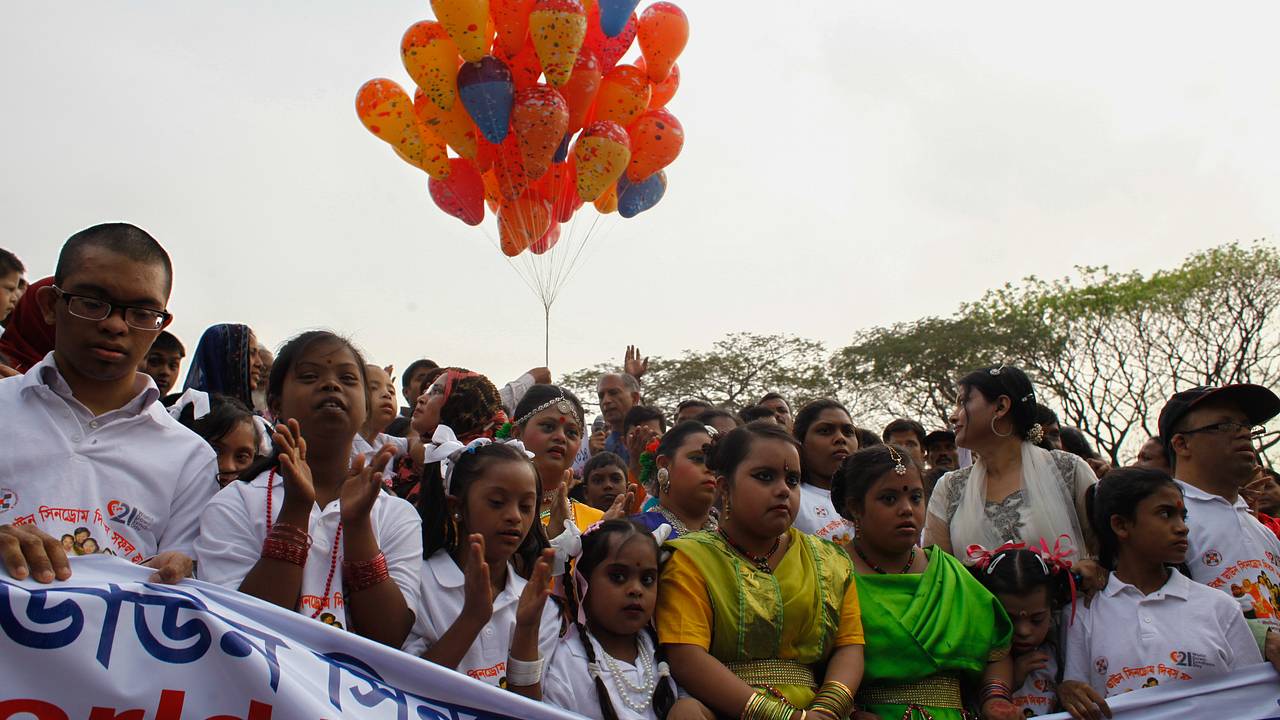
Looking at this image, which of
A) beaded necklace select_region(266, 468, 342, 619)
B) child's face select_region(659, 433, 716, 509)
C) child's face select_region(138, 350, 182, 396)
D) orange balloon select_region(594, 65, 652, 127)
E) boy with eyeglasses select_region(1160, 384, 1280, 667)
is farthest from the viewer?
orange balloon select_region(594, 65, 652, 127)

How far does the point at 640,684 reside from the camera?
3117 millimetres

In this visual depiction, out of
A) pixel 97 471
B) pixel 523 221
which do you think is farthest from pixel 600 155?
pixel 97 471

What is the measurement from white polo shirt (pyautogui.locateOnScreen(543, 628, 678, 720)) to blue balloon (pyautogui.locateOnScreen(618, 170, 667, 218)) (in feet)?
24.0

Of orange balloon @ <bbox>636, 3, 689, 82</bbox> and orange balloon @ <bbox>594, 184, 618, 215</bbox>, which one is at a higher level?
orange balloon @ <bbox>636, 3, 689, 82</bbox>

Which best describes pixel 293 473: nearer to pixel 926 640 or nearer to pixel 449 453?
pixel 449 453

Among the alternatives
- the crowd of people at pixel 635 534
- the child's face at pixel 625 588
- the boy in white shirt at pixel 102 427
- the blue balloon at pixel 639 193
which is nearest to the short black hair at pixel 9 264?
the crowd of people at pixel 635 534

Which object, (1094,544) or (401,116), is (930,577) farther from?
(401,116)

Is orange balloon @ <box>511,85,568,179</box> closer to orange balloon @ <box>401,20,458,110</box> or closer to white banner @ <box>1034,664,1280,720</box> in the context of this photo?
orange balloon @ <box>401,20,458,110</box>

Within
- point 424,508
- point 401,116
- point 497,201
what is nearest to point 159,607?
point 424,508

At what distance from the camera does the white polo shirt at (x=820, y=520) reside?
4715 mm

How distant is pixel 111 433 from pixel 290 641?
2.61ft

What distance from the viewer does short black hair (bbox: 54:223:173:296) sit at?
2.58 meters

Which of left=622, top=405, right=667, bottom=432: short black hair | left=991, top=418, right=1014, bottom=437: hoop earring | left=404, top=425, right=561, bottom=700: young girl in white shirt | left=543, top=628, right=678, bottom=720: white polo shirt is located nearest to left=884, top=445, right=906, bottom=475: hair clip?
left=991, top=418, right=1014, bottom=437: hoop earring

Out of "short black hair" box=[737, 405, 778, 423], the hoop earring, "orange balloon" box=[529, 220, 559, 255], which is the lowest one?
the hoop earring
